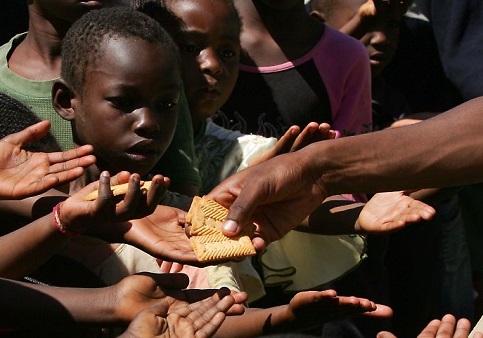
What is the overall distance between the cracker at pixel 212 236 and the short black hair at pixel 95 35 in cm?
72

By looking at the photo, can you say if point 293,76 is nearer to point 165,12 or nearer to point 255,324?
point 165,12

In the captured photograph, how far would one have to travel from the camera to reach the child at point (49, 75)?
3986mm

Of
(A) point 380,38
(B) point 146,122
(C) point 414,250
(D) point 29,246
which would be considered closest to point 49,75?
(B) point 146,122

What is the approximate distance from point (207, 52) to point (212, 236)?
1245mm

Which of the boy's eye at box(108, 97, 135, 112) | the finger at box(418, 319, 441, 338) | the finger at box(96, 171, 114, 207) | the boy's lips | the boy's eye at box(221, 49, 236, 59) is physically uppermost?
the finger at box(96, 171, 114, 207)

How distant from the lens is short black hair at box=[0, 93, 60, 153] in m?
3.63

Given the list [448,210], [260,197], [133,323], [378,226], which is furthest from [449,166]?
[448,210]

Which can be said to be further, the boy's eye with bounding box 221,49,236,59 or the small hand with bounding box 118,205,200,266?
the boy's eye with bounding box 221,49,236,59

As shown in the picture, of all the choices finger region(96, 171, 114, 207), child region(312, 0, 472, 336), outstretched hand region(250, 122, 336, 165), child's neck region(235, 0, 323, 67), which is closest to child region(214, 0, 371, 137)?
child's neck region(235, 0, 323, 67)

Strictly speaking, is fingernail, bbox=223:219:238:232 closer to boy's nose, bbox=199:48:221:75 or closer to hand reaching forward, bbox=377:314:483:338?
hand reaching forward, bbox=377:314:483:338

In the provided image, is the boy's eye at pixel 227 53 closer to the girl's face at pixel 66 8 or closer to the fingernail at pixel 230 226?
the girl's face at pixel 66 8

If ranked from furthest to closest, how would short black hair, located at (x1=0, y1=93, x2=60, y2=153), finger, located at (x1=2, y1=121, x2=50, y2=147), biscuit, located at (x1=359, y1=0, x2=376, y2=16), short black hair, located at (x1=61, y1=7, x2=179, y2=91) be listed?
1. biscuit, located at (x1=359, y1=0, x2=376, y2=16)
2. short black hair, located at (x1=61, y1=7, x2=179, y2=91)
3. short black hair, located at (x1=0, y1=93, x2=60, y2=153)
4. finger, located at (x1=2, y1=121, x2=50, y2=147)

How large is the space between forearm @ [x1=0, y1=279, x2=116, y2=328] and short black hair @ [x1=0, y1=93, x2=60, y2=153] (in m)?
0.50

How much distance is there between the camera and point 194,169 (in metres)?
4.09
